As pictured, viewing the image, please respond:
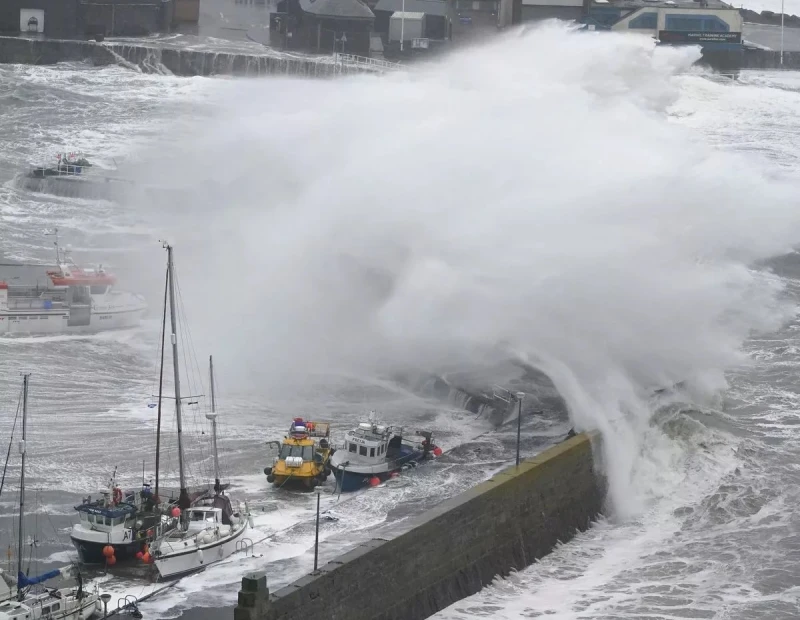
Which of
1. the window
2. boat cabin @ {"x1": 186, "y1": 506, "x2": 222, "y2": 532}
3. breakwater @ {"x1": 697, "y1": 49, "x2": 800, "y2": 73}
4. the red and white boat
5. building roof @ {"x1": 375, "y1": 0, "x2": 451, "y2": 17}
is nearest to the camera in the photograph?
boat cabin @ {"x1": 186, "y1": 506, "x2": 222, "y2": 532}

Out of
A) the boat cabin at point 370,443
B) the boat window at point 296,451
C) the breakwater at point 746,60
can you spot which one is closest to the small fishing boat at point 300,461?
the boat window at point 296,451

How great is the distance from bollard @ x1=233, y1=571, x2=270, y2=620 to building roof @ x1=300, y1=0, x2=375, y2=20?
147 feet

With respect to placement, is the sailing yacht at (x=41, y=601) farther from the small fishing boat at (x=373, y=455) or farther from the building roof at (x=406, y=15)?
the building roof at (x=406, y=15)

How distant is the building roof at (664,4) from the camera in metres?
62.6

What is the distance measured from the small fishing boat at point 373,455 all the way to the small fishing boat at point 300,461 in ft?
0.68

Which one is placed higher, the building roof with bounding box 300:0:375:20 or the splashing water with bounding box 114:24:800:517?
the building roof with bounding box 300:0:375:20

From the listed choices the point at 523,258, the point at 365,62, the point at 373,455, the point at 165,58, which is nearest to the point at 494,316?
the point at 523,258

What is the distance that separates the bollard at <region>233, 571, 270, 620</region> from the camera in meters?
19.5

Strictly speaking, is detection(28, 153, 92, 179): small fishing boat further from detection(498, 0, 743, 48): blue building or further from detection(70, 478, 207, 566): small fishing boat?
detection(70, 478, 207, 566): small fishing boat

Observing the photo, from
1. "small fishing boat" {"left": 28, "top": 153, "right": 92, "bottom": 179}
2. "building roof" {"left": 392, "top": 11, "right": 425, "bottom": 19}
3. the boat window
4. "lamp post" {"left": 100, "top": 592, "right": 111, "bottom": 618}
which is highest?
"building roof" {"left": 392, "top": 11, "right": 425, "bottom": 19}

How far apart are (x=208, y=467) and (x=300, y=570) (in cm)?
529

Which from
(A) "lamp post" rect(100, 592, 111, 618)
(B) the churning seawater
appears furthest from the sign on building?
(A) "lamp post" rect(100, 592, 111, 618)

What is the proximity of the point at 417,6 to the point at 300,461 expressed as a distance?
41116mm

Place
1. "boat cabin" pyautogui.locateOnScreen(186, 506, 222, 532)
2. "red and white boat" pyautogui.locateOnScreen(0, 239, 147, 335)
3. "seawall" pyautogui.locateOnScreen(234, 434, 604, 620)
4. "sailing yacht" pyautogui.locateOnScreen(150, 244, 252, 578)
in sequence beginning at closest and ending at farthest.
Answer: "seawall" pyautogui.locateOnScreen(234, 434, 604, 620) < "sailing yacht" pyautogui.locateOnScreen(150, 244, 252, 578) < "boat cabin" pyautogui.locateOnScreen(186, 506, 222, 532) < "red and white boat" pyautogui.locateOnScreen(0, 239, 147, 335)
